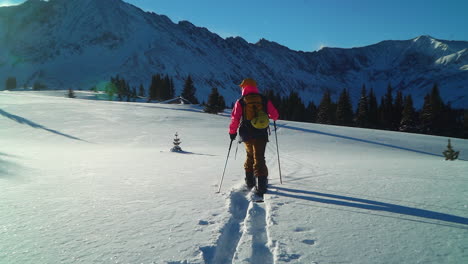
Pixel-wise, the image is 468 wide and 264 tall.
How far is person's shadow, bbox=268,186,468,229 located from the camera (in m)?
3.54

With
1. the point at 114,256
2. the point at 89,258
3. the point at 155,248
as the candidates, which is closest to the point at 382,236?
the point at 155,248

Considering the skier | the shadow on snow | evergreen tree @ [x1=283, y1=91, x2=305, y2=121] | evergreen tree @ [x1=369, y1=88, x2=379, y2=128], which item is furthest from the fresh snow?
evergreen tree @ [x1=283, y1=91, x2=305, y2=121]

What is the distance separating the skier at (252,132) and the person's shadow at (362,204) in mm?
444

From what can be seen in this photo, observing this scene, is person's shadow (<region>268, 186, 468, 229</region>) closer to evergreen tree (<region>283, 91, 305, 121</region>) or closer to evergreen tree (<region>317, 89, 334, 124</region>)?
evergreen tree (<region>317, 89, 334, 124</region>)

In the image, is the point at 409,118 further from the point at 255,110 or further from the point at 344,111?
the point at 255,110

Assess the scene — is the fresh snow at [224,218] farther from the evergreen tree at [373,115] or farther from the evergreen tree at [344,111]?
the evergreen tree at [373,115]

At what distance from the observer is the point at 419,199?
4367mm

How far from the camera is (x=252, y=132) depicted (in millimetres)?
5410

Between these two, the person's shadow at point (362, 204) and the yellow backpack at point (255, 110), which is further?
the yellow backpack at point (255, 110)

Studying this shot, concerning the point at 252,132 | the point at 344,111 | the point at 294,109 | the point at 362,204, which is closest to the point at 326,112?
the point at 344,111

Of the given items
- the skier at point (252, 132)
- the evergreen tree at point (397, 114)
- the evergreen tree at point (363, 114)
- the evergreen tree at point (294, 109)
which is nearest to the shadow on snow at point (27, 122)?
the skier at point (252, 132)

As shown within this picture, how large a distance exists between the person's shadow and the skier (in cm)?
44

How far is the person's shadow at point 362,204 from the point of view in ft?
11.6

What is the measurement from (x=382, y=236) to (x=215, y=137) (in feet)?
55.8
